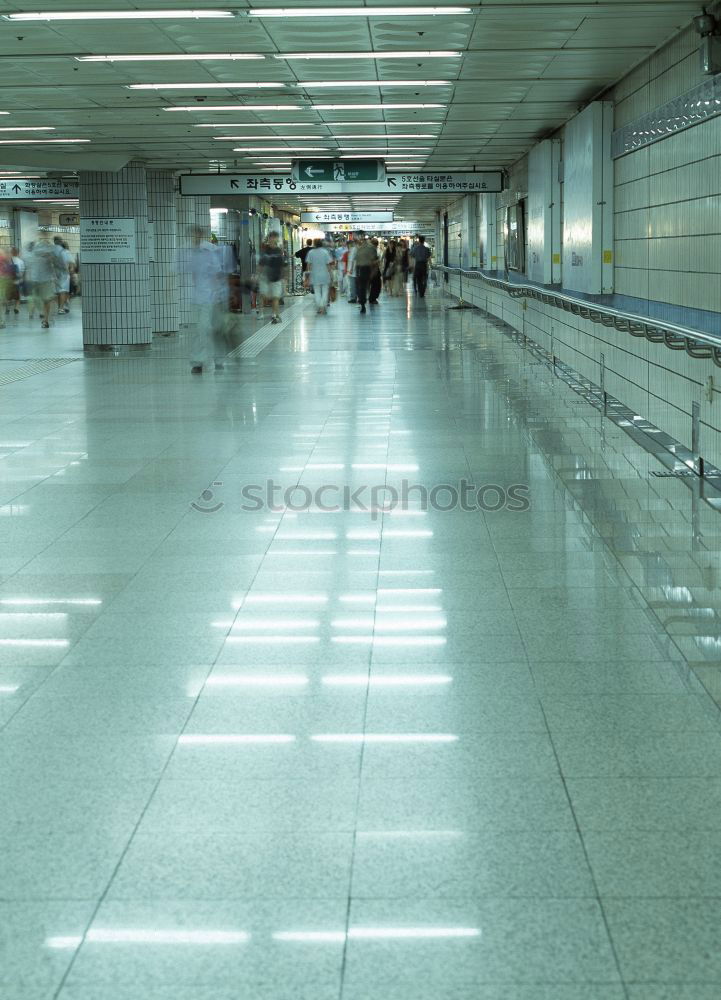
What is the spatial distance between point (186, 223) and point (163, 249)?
8.95 ft

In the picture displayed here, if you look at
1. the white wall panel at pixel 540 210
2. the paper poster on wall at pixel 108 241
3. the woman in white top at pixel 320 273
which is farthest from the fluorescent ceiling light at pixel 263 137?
the woman in white top at pixel 320 273

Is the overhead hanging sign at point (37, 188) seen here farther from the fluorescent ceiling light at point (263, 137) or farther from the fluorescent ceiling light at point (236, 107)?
the fluorescent ceiling light at point (236, 107)

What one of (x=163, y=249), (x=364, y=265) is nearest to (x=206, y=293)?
(x=163, y=249)

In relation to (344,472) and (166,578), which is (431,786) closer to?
(166,578)

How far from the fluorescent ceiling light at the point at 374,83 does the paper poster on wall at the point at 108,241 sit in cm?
694

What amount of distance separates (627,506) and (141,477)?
3202mm

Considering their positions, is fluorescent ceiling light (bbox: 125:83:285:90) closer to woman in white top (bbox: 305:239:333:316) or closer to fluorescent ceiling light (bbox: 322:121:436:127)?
fluorescent ceiling light (bbox: 322:121:436:127)

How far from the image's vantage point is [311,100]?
15.4m

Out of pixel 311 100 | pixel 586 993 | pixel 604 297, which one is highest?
pixel 311 100

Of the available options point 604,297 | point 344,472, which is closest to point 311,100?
point 604,297

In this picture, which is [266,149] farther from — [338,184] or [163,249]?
[163,249]

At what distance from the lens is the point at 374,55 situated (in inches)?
480

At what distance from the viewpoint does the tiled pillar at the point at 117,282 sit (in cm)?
2062

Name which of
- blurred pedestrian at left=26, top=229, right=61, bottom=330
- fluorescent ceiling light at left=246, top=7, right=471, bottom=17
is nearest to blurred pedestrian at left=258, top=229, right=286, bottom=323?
blurred pedestrian at left=26, top=229, right=61, bottom=330
